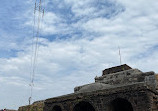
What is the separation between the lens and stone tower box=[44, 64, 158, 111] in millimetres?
13039

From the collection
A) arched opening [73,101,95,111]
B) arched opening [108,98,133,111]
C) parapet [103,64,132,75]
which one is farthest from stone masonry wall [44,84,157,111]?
parapet [103,64,132,75]

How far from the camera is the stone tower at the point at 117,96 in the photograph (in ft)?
42.8

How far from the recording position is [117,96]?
45.9 feet

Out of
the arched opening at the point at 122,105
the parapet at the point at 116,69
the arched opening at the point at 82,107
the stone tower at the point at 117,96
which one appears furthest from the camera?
the parapet at the point at 116,69

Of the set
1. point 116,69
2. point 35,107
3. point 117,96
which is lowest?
point 35,107

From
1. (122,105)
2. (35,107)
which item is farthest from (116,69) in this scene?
(35,107)

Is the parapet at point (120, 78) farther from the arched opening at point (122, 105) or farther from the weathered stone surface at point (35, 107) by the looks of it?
the weathered stone surface at point (35, 107)

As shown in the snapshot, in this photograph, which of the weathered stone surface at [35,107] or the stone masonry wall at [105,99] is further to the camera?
the weathered stone surface at [35,107]

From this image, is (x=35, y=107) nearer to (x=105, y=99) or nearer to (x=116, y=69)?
(x=116, y=69)

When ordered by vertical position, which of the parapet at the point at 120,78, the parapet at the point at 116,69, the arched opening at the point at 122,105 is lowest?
the arched opening at the point at 122,105

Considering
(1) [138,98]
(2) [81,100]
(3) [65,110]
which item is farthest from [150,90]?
(3) [65,110]

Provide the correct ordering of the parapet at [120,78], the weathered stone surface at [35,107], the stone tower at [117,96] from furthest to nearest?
the weathered stone surface at [35,107] → the parapet at [120,78] → the stone tower at [117,96]

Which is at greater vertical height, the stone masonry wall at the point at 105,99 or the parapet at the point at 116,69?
the parapet at the point at 116,69

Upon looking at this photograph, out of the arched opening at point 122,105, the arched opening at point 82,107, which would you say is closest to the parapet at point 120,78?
the arched opening at point 82,107
